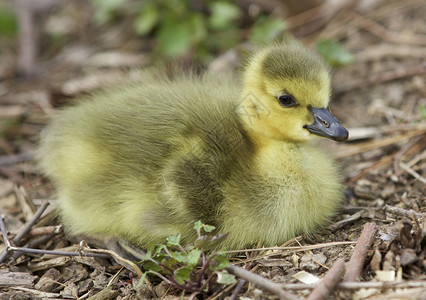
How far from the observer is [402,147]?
9.68 feet

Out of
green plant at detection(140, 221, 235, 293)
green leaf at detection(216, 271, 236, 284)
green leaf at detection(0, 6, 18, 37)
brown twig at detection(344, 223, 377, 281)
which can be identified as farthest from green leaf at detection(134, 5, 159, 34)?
green leaf at detection(216, 271, 236, 284)

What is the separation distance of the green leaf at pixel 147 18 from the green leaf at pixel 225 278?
8.90 ft

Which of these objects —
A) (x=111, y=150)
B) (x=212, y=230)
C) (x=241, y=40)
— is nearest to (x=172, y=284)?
(x=212, y=230)

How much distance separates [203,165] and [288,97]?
18.8 inches

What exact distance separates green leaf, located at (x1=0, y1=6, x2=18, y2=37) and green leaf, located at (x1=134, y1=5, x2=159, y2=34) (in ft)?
4.16

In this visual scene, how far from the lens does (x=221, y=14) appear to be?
4.02 metres

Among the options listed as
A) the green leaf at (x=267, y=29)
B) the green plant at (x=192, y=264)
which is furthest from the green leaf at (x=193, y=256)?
the green leaf at (x=267, y=29)

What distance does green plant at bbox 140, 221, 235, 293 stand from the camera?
1.95m

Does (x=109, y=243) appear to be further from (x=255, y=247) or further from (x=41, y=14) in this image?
(x=41, y=14)

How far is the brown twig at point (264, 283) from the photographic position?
5.90 feet

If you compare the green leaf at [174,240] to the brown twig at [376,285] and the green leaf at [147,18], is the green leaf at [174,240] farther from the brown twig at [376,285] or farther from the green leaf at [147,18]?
the green leaf at [147,18]

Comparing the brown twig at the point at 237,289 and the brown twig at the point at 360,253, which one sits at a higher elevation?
the brown twig at the point at 360,253

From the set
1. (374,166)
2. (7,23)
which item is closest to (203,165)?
(374,166)

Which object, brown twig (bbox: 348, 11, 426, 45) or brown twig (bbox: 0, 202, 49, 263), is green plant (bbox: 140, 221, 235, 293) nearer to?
brown twig (bbox: 0, 202, 49, 263)
